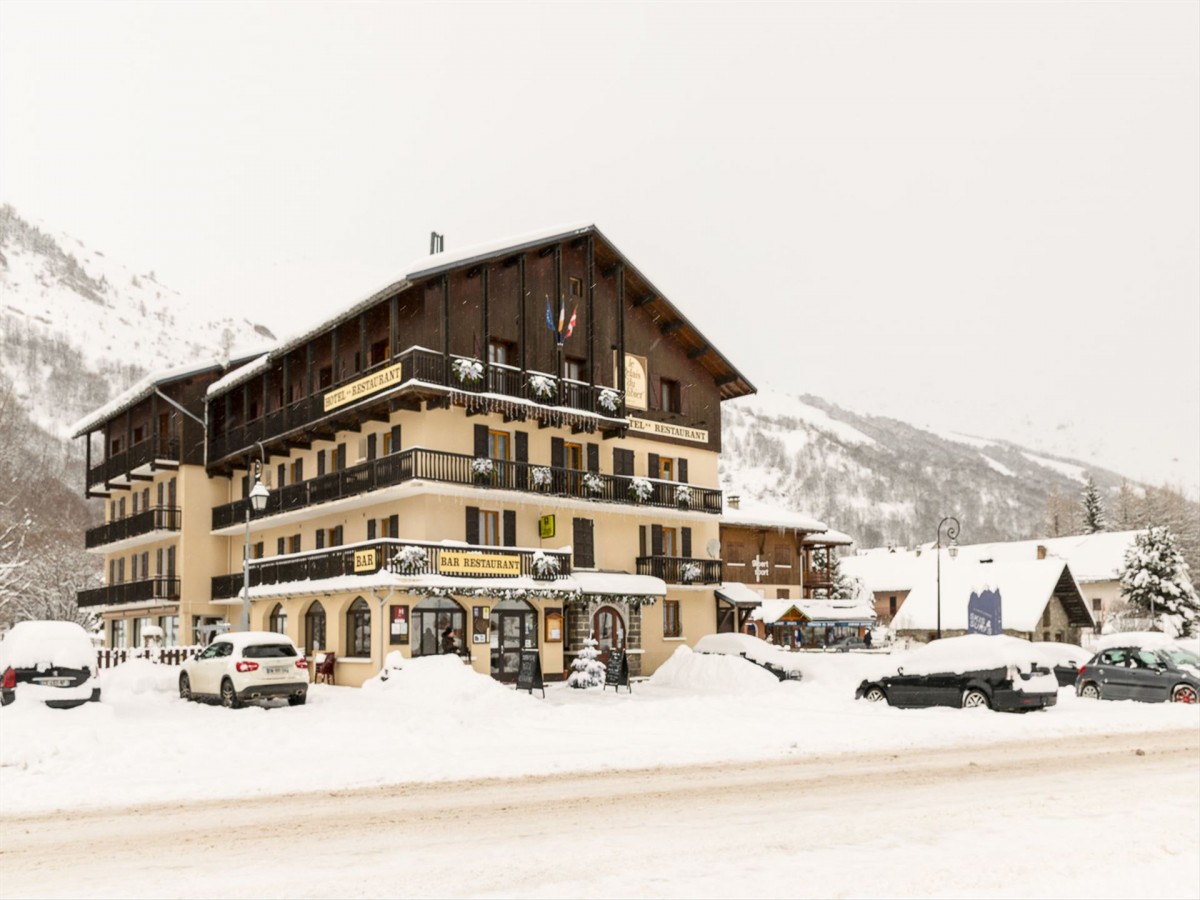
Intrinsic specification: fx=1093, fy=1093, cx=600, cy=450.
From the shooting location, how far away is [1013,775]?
15484 millimetres

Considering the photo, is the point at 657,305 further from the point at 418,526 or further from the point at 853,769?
the point at 853,769

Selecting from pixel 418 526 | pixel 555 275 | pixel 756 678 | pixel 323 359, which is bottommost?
pixel 756 678

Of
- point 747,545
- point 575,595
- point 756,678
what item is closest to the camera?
point 756,678

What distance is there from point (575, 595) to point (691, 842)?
87.0 ft

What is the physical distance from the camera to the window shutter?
40281 mm

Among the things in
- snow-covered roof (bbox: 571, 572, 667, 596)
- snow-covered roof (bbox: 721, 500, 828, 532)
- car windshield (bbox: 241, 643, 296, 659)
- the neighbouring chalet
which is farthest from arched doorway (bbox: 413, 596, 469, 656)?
snow-covered roof (bbox: 721, 500, 828, 532)

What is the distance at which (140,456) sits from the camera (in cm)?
4966

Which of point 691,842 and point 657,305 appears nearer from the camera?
point 691,842

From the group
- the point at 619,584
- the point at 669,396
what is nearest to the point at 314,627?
the point at 619,584

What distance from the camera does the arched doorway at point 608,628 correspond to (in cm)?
4069

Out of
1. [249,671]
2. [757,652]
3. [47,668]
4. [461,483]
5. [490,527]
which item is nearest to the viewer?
[47,668]

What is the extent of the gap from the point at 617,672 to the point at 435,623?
20.5 feet

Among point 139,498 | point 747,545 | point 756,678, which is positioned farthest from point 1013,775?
point 139,498

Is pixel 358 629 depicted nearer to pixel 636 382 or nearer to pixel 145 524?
pixel 636 382
